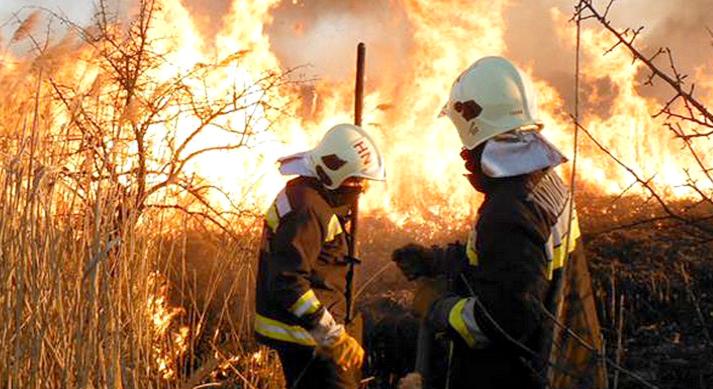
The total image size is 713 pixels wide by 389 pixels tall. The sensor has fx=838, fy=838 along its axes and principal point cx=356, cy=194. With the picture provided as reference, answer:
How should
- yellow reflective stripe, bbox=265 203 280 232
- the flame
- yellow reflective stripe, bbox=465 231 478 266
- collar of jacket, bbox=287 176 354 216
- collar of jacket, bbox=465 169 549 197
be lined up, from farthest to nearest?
1. collar of jacket, bbox=287 176 354 216
2. yellow reflective stripe, bbox=265 203 280 232
3. the flame
4. yellow reflective stripe, bbox=465 231 478 266
5. collar of jacket, bbox=465 169 549 197

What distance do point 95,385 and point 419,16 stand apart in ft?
36.7

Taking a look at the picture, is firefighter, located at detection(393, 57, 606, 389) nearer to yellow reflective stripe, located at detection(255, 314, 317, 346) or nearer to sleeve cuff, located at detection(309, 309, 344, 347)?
sleeve cuff, located at detection(309, 309, 344, 347)

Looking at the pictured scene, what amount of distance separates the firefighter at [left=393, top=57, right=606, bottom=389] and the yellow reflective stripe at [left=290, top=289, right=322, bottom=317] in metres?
1.17

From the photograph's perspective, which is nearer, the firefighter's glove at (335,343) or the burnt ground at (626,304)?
the firefighter's glove at (335,343)

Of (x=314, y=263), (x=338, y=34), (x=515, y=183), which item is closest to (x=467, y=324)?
(x=515, y=183)

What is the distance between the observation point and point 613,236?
7.59m

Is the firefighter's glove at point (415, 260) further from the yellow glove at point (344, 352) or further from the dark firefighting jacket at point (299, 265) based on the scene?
the yellow glove at point (344, 352)

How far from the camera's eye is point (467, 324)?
9.50ft

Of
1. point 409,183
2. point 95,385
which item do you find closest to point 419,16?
point 409,183

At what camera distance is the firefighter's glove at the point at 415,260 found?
359 centimetres

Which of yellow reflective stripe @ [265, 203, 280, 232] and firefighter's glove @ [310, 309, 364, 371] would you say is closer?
firefighter's glove @ [310, 309, 364, 371]

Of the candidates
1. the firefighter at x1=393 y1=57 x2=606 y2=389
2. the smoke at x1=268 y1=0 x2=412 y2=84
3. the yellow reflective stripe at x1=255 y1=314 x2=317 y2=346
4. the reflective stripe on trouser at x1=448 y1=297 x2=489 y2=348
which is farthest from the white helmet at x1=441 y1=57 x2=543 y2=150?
the smoke at x1=268 y1=0 x2=412 y2=84

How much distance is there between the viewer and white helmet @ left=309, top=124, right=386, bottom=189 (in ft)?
16.1

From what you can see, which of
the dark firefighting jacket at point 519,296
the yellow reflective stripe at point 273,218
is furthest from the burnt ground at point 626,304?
the dark firefighting jacket at point 519,296
